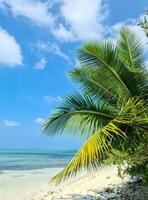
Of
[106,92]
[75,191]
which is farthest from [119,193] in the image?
[106,92]

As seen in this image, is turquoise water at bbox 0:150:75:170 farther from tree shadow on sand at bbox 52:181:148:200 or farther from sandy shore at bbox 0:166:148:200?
tree shadow on sand at bbox 52:181:148:200

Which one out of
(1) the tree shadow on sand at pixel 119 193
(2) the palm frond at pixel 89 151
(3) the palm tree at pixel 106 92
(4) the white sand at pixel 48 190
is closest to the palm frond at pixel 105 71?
(3) the palm tree at pixel 106 92

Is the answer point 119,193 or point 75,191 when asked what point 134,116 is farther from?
point 75,191

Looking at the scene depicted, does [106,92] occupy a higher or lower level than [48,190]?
higher

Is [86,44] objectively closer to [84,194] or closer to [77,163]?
[77,163]

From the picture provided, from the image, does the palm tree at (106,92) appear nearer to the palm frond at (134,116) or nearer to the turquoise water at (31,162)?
the palm frond at (134,116)

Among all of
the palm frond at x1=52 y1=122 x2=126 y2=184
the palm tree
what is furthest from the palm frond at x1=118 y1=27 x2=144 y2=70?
the palm frond at x1=52 y1=122 x2=126 y2=184

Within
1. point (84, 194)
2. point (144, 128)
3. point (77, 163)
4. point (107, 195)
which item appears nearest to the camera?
point (77, 163)

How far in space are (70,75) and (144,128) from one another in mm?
2428

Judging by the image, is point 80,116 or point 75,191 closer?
point 80,116

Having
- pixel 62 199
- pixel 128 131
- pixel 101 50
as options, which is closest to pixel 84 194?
pixel 62 199

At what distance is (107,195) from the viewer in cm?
1154

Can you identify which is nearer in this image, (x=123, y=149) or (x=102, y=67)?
(x=123, y=149)

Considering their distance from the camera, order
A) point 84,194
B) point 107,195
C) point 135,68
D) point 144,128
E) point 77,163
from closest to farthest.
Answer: point 77,163
point 144,128
point 135,68
point 107,195
point 84,194
